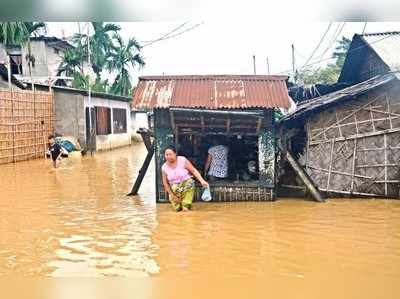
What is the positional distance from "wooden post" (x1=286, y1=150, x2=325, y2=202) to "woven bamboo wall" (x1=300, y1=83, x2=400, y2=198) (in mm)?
619

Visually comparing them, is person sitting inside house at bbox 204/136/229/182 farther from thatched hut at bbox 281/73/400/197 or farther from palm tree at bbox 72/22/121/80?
palm tree at bbox 72/22/121/80

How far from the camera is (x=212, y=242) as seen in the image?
22.4 ft

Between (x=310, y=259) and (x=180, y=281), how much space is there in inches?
64.4

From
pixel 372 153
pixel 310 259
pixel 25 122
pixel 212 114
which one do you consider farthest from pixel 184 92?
pixel 25 122

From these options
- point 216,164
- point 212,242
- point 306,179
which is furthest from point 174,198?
point 306,179

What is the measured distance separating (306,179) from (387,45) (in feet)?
18.2

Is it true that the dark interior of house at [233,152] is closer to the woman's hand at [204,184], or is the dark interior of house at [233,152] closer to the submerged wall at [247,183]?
the submerged wall at [247,183]

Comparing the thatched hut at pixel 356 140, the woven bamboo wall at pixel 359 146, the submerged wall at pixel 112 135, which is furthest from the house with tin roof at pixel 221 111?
the submerged wall at pixel 112 135

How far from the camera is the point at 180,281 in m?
5.14

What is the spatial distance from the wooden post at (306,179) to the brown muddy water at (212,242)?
0.71ft

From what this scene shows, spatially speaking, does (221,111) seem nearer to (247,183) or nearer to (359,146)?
(247,183)

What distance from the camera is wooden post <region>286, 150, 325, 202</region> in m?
9.99

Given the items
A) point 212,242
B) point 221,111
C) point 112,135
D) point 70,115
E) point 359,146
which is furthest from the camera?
point 112,135

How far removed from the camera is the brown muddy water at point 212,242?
526 cm
